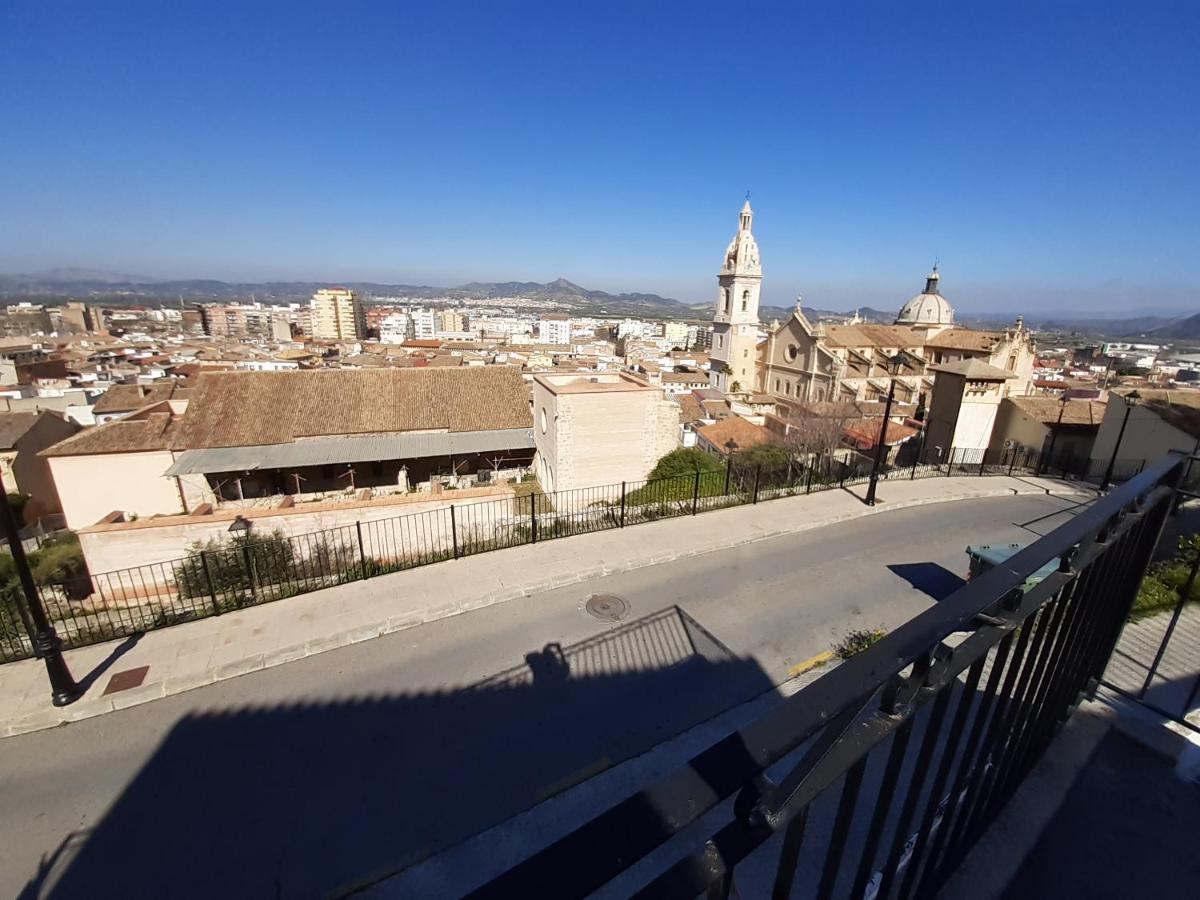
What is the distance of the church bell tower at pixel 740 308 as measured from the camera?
54.9 metres

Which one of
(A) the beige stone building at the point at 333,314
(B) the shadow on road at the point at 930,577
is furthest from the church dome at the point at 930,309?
(A) the beige stone building at the point at 333,314

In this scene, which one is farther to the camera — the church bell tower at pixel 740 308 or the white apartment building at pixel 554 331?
the white apartment building at pixel 554 331

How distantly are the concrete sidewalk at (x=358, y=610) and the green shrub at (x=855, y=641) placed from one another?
3.16 metres

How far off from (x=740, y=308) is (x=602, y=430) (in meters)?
41.4

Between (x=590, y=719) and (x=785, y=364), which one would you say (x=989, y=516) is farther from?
(x=785, y=364)

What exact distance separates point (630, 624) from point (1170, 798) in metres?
5.92

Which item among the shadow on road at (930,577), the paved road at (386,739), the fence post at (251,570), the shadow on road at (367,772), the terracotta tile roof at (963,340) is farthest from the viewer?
the terracotta tile roof at (963,340)

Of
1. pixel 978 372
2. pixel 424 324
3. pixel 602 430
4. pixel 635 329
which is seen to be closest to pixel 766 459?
pixel 602 430

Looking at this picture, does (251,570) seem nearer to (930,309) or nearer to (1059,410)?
(1059,410)

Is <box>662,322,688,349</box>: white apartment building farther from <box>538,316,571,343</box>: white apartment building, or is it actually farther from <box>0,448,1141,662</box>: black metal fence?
<box>0,448,1141,662</box>: black metal fence

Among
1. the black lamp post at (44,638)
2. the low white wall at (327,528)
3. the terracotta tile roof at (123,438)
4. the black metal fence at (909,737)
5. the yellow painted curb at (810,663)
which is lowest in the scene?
the terracotta tile roof at (123,438)

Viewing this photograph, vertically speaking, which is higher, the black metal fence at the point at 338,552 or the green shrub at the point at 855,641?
the green shrub at the point at 855,641

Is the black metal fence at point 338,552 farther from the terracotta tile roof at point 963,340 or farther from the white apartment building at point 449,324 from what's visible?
the white apartment building at point 449,324

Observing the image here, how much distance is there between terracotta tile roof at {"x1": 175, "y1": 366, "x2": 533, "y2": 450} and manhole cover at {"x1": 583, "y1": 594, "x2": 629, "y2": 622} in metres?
19.0
